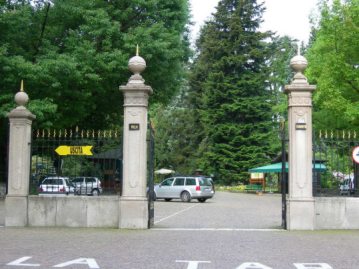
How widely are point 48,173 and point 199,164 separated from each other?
45.3 meters

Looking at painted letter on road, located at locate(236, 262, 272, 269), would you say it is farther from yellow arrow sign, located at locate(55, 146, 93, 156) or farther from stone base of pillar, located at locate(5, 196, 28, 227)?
stone base of pillar, located at locate(5, 196, 28, 227)

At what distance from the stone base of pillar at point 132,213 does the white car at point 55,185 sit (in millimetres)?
2197

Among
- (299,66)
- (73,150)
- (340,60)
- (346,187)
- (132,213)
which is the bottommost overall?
(132,213)

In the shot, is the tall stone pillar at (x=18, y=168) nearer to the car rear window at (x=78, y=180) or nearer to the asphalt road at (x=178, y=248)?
the asphalt road at (x=178, y=248)

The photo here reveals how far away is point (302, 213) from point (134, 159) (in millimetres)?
4480

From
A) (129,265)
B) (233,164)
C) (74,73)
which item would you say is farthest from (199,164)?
(129,265)

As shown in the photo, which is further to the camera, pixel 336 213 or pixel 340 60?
pixel 340 60

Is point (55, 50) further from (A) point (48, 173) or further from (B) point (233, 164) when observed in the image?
(B) point (233, 164)

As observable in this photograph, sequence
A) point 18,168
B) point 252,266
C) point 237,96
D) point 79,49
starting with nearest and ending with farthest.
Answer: point 252,266
point 18,168
point 79,49
point 237,96

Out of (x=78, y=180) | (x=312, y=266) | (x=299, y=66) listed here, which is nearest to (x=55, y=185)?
(x=78, y=180)

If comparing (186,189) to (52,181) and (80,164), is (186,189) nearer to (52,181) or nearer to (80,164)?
(80,164)

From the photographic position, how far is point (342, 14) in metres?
28.0

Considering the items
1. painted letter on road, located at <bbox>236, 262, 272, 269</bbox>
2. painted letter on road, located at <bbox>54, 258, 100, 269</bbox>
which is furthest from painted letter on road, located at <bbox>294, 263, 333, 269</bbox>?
painted letter on road, located at <bbox>54, 258, 100, 269</bbox>

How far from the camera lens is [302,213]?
13.1 m
